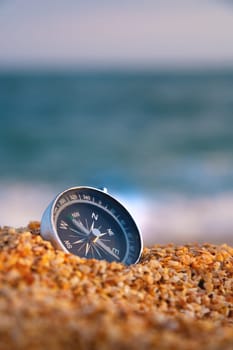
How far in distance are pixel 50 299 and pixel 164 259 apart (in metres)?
1.40

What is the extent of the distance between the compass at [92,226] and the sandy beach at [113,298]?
0.09 meters

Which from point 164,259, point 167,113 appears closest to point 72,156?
point 167,113

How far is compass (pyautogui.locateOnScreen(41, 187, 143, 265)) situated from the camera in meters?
3.35

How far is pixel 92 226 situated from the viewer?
3.49 m

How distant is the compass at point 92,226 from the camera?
335 centimetres

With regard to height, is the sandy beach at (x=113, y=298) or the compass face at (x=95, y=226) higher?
the compass face at (x=95, y=226)

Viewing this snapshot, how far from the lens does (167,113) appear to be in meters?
14.5

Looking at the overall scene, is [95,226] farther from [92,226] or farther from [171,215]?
[171,215]

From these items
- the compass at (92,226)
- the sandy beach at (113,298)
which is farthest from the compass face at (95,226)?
the sandy beach at (113,298)

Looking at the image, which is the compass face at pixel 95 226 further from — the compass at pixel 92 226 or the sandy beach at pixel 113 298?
the sandy beach at pixel 113 298

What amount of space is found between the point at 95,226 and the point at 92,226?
16mm

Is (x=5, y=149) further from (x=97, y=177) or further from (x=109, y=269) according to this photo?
(x=109, y=269)

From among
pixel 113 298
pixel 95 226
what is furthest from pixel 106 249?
pixel 113 298

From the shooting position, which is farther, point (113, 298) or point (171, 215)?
point (171, 215)
